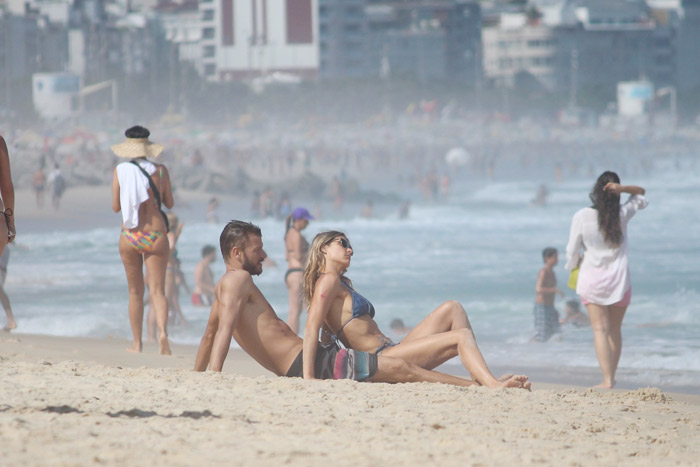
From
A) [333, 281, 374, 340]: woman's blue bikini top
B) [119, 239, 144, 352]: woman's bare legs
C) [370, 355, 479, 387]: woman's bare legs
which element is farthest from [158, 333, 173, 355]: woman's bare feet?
[370, 355, 479, 387]: woman's bare legs

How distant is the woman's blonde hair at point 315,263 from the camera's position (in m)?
4.81

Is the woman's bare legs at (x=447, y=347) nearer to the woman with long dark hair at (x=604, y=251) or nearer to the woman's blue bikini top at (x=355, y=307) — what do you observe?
the woman's blue bikini top at (x=355, y=307)

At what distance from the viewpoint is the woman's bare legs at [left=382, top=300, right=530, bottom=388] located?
4.80 meters

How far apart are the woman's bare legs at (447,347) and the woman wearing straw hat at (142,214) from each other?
1823 mm

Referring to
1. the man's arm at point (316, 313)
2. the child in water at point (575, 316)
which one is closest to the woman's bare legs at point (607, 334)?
the man's arm at point (316, 313)

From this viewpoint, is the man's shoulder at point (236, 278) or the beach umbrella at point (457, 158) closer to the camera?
the man's shoulder at point (236, 278)

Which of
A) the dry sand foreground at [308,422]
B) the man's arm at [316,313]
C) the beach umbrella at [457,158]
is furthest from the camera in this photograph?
the beach umbrella at [457,158]

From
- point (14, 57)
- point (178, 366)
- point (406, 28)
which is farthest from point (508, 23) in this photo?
point (178, 366)

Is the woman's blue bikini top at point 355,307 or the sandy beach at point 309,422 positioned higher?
the woman's blue bikini top at point 355,307

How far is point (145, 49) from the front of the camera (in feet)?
253

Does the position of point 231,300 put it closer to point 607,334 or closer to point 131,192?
point 131,192

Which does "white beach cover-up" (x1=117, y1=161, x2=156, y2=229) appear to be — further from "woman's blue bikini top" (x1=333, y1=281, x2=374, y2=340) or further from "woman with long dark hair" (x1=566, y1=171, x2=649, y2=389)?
"woman with long dark hair" (x1=566, y1=171, x2=649, y2=389)

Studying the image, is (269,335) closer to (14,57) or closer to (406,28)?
(14,57)

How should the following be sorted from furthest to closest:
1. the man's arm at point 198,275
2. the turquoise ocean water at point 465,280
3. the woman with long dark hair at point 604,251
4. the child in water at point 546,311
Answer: the man's arm at point 198,275
the child in water at point 546,311
the turquoise ocean water at point 465,280
the woman with long dark hair at point 604,251
